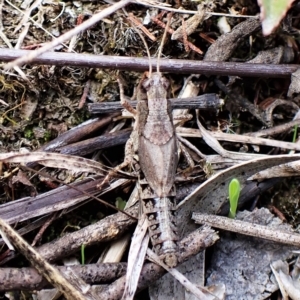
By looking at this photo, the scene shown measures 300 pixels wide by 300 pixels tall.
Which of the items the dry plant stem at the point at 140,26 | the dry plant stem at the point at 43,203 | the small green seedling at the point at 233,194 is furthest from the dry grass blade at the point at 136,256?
the dry plant stem at the point at 140,26

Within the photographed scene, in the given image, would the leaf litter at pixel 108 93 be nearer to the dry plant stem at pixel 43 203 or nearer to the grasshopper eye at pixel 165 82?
the dry plant stem at pixel 43 203

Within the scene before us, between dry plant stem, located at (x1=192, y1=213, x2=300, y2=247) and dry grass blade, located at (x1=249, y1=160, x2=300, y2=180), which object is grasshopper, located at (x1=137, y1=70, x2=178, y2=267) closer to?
dry plant stem, located at (x1=192, y1=213, x2=300, y2=247)

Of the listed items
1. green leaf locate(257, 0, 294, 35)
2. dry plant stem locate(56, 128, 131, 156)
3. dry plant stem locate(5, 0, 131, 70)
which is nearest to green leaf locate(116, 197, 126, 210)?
dry plant stem locate(56, 128, 131, 156)

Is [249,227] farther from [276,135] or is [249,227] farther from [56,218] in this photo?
[56,218]

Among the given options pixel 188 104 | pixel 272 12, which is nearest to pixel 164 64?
pixel 188 104

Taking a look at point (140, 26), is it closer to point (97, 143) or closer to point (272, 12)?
point (97, 143)

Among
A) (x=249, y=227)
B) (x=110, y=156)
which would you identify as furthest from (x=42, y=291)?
(x=249, y=227)
